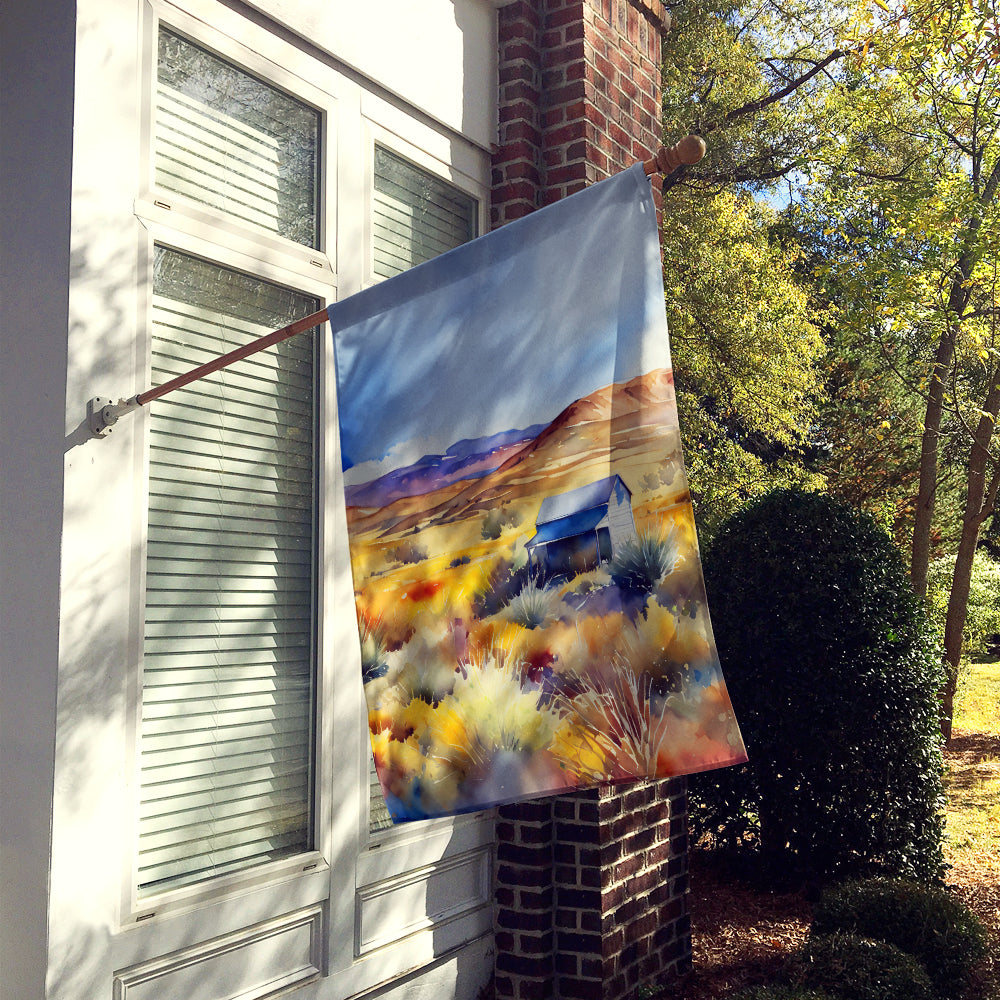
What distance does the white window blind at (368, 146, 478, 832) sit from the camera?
12.9 feet

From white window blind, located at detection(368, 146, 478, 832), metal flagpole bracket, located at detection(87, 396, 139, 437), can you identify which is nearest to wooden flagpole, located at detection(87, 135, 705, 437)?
metal flagpole bracket, located at detection(87, 396, 139, 437)

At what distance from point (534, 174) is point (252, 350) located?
243cm

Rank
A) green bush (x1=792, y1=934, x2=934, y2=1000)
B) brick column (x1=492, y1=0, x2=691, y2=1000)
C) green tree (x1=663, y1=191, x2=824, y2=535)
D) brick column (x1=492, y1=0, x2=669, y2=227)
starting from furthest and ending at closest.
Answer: green tree (x1=663, y1=191, x2=824, y2=535)
brick column (x1=492, y1=0, x2=669, y2=227)
brick column (x1=492, y1=0, x2=691, y2=1000)
green bush (x1=792, y1=934, x2=934, y2=1000)

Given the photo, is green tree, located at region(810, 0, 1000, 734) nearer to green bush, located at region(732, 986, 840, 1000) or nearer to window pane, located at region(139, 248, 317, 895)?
green bush, located at region(732, 986, 840, 1000)

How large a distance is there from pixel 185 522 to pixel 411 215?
68.8 inches

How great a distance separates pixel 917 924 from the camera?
14.6 ft

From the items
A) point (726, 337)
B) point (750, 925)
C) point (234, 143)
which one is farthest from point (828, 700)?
point (726, 337)

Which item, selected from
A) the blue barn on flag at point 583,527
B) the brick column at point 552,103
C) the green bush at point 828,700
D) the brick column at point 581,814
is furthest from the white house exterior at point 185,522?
the green bush at point 828,700

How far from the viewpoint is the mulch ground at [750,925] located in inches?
182

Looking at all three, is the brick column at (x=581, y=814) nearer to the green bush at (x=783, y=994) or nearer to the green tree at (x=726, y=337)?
the green bush at (x=783, y=994)

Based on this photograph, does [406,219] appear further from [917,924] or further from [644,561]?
[917,924]

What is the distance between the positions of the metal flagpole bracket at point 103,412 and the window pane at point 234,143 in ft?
2.50

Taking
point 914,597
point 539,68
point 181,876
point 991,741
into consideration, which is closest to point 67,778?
point 181,876

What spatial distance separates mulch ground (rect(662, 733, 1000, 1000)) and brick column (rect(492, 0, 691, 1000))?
8.6 inches
